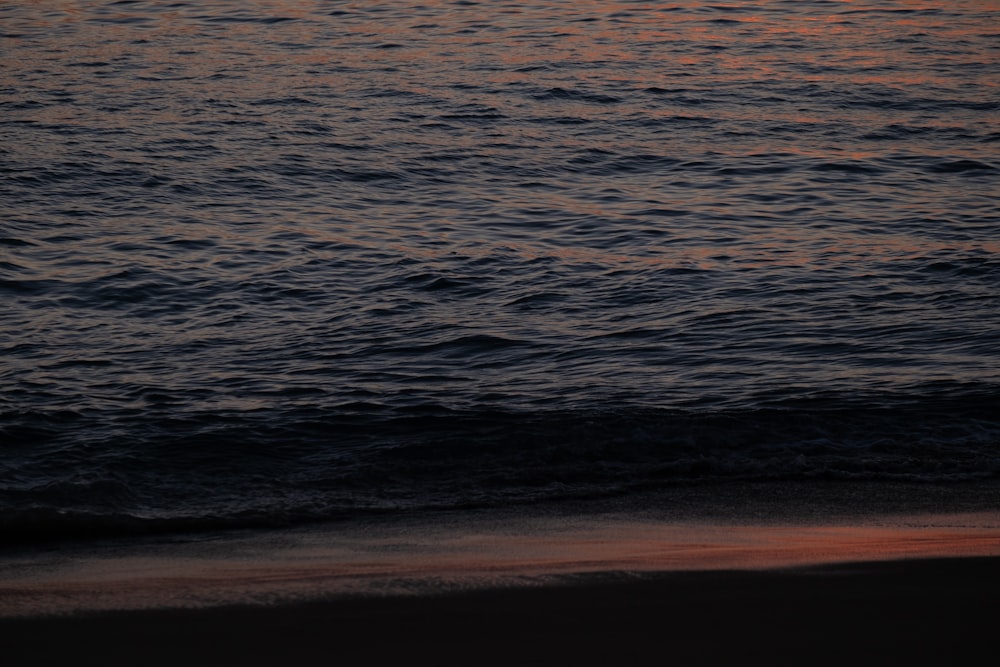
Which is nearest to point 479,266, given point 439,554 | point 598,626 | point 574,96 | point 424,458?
point 424,458

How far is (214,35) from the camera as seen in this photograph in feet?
78.1

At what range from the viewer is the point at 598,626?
5.13 meters

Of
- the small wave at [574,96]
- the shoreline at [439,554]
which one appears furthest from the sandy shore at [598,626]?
the small wave at [574,96]

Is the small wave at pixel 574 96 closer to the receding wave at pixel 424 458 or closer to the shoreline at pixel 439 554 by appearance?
the receding wave at pixel 424 458

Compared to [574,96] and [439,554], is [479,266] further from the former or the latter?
[574,96]

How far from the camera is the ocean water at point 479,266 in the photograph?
27.0ft

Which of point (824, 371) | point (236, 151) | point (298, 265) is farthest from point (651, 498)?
point (236, 151)

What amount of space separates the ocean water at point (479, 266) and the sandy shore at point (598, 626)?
190 cm

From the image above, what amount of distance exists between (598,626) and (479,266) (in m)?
7.99

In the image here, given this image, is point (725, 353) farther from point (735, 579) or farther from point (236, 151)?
point (236, 151)

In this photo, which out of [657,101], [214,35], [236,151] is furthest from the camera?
[214,35]

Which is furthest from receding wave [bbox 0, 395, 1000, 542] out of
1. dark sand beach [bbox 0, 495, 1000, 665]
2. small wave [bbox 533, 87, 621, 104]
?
small wave [bbox 533, 87, 621, 104]

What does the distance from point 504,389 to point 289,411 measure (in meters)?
1.62

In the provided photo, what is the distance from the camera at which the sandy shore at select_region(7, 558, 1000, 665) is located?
4.86 meters
